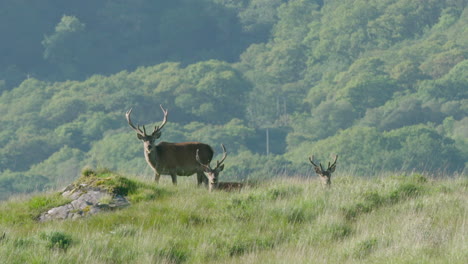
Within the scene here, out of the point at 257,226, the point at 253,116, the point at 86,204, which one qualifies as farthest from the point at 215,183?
the point at 253,116

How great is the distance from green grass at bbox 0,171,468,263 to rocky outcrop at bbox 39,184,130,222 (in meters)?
0.20

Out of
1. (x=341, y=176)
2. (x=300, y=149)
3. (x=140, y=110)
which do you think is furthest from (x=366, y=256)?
(x=140, y=110)

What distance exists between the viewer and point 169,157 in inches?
724

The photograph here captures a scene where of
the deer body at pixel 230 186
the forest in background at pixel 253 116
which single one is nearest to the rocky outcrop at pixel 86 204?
the deer body at pixel 230 186

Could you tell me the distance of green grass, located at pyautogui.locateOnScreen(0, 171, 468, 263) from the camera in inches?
476

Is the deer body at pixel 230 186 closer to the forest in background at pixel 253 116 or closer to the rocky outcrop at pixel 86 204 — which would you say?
the rocky outcrop at pixel 86 204

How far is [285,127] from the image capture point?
180000 millimetres

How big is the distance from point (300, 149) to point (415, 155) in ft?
91.1

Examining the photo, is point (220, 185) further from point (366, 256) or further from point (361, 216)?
point (366, 256)

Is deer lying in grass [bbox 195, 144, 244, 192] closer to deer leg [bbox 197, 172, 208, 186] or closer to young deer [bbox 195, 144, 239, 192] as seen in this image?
young deer [bbox 195, 144, 239, 192]

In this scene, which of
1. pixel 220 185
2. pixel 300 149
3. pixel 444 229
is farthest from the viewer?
pixel 300 149

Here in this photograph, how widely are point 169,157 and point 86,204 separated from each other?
12.2ft

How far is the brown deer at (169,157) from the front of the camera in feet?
59.7

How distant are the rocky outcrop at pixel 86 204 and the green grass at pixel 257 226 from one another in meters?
0.20
